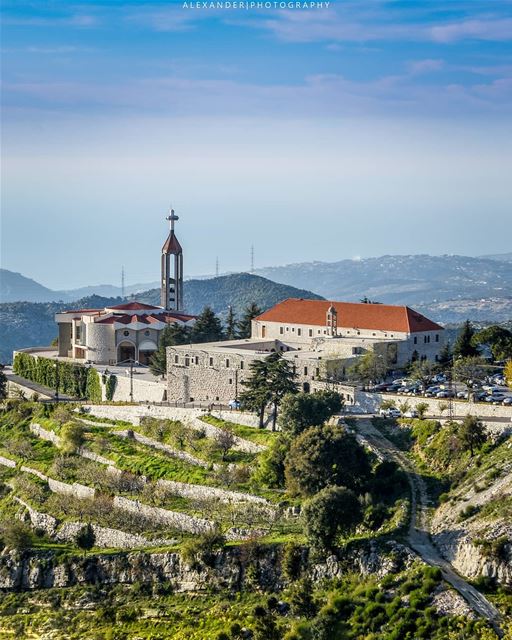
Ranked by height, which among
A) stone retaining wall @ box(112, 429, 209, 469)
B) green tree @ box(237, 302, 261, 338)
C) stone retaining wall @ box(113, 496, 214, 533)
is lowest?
stone retaining wall @ box(113, 496, 214, 533)

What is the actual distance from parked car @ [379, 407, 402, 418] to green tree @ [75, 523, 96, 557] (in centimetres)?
1491

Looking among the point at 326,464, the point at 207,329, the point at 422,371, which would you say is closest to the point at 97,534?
the point at 326,464

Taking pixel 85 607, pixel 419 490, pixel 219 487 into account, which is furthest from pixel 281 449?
pixel 85 607

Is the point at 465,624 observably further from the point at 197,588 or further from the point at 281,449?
the point at 281,449

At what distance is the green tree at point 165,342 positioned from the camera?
7444 cm

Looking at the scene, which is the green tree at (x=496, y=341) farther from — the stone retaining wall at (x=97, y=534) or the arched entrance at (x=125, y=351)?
the stone retaining wall at (x=97, y=534)

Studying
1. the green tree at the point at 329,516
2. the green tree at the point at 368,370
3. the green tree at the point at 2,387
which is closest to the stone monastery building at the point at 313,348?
the green tree at the point at 368,370

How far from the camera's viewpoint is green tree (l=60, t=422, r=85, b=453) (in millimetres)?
64000

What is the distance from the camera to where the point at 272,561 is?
46719mm

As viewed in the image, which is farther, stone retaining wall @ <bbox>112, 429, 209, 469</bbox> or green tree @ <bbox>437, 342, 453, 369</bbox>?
green tree @ <bbox>437, 342, 453, 369</bbox>

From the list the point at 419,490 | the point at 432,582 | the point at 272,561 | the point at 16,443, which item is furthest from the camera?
the point at 16,443

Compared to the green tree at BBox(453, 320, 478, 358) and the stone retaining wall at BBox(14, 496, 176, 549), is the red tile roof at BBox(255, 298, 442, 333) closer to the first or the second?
the green tree at BBox(453, 320, 478, 358)

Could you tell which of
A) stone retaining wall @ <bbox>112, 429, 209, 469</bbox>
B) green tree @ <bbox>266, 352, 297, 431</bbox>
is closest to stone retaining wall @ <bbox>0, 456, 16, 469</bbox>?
stone retaining wall @ <bbox>112, 429, 209, 469</bbox>

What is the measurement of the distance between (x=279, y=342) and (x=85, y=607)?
29956 millimetres
